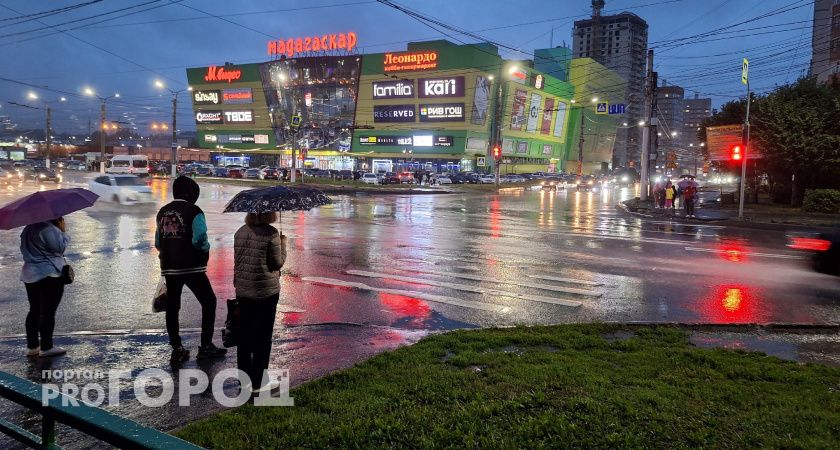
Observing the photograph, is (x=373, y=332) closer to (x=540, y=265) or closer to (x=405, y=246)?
(x=540, y=265)

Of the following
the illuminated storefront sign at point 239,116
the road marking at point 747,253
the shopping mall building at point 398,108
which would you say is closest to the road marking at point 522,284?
the road marking at point 747,253

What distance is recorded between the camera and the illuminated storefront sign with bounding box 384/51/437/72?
73125mm

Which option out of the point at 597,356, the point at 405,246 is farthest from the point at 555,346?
the point at 405,246

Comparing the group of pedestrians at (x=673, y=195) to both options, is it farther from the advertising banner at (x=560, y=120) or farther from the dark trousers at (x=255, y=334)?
the advertising banner at (x=560, y=120)

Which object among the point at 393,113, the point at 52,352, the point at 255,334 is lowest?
the point at 52,352

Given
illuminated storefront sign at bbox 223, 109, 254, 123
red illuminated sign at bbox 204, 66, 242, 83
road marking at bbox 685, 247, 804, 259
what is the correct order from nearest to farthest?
road marking at bbox 685, 247, 804, 259, red illuminated sign at bbox 204, 66, 242, 83, illuminated storefront sign at bbox 223, 109, 254, 123

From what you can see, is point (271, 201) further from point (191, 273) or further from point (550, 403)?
point (550, 403)

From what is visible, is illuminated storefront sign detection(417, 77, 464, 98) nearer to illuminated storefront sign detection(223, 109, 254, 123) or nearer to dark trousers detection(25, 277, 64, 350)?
illuminated storefront sign detection(223, 109, 254, 123)

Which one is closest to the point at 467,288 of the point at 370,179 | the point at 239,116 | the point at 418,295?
the point at 418,295

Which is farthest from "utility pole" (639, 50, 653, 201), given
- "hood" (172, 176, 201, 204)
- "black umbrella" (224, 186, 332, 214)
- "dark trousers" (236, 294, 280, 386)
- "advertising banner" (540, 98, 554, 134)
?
"advertising banner" (540, 98, 554, 134)

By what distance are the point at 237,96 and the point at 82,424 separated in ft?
327

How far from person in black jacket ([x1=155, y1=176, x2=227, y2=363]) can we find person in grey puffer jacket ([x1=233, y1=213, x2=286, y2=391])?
0.94m

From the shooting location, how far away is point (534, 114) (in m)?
86.4

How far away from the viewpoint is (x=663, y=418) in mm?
4172
